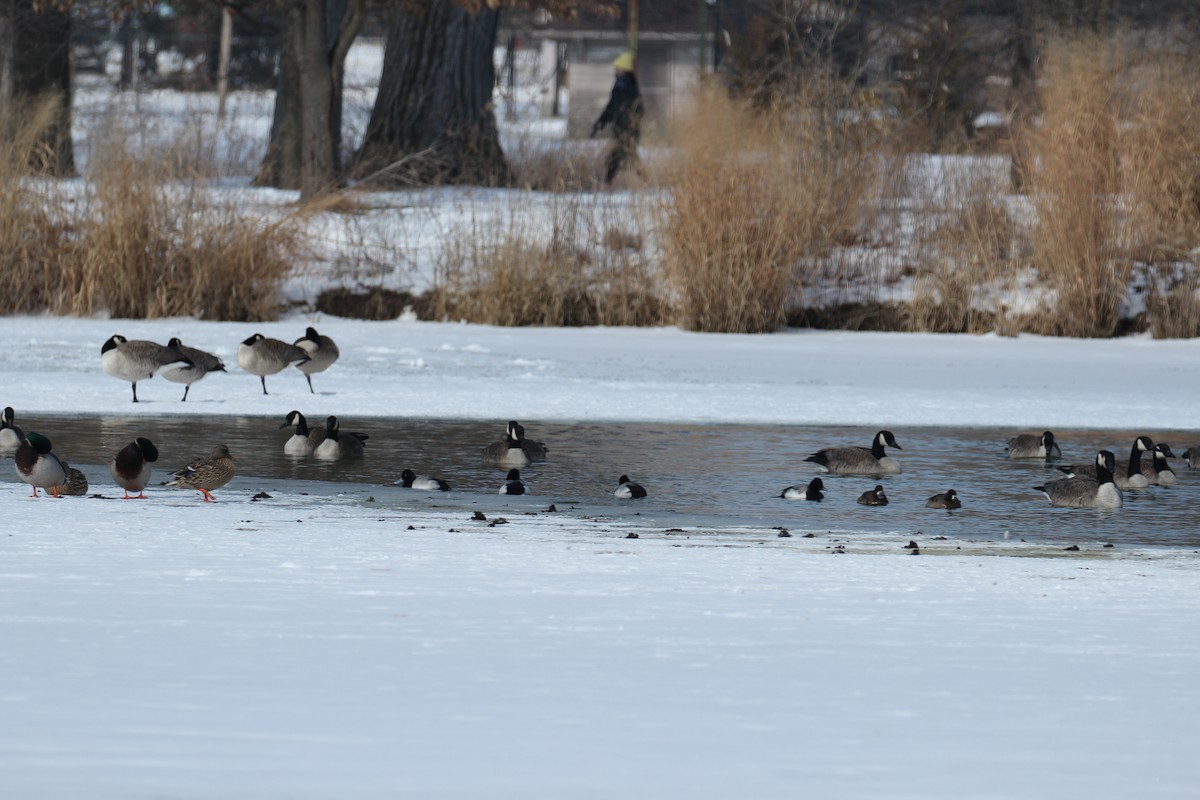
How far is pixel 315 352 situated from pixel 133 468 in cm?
494

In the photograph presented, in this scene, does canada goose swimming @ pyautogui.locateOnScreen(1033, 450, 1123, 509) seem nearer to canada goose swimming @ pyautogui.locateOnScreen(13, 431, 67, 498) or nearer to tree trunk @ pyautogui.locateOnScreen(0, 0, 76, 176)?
canada goose swimming @ pyautogui.locateOnScreen(13, 431, 67, 498)

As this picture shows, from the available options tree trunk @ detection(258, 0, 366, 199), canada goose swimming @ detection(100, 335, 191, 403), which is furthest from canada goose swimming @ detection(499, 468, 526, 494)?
tree trunk @ detection(258, 0, 366, 199)

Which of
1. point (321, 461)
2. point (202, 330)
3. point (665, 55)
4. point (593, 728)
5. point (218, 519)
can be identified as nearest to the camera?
point (593, 728)

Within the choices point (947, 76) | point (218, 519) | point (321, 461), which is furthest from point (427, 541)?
point (947, 76)

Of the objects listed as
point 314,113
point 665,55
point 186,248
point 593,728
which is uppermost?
point 665,55

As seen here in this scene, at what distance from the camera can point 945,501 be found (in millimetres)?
8984

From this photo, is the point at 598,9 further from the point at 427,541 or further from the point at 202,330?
the point at 427,541

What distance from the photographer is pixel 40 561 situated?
6980 mm

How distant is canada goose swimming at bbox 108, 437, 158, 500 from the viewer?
854 centimetres

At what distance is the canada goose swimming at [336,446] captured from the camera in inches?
408

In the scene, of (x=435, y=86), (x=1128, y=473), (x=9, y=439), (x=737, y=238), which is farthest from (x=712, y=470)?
(x=435, y=86)

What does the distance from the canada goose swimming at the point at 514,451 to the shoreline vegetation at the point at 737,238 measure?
26.5 ft

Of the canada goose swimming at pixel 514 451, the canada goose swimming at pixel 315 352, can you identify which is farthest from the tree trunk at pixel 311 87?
the canada goose swimming at pixel 514 451

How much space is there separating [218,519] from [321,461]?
2.15 m
